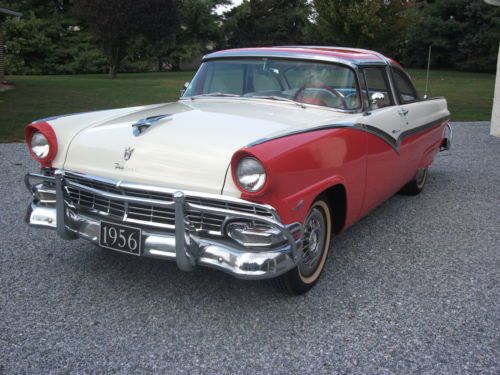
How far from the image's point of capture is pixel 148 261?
3.64m

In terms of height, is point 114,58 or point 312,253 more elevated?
point 114,58

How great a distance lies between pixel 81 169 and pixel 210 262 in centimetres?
105

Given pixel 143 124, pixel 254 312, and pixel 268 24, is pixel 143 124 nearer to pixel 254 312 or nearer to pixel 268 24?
pixel 254 312

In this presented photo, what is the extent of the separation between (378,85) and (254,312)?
2.33 meters

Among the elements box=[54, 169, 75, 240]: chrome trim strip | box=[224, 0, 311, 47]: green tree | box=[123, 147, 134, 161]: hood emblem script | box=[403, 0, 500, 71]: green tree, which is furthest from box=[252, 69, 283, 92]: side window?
box=[224, 0, 311, 47]: green tree

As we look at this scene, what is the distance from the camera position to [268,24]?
42906mm

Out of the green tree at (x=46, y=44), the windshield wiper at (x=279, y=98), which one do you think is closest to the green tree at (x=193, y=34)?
the green tree at (x=46, y=44)

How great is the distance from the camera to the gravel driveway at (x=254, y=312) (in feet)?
8.19

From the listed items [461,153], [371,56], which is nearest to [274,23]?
[461,153]

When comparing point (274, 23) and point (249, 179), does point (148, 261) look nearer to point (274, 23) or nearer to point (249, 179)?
point (249, 179)

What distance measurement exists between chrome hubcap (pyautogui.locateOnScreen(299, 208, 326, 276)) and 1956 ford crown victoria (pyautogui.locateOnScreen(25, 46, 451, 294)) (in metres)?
0.01

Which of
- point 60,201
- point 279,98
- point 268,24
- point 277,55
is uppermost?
point 268,24

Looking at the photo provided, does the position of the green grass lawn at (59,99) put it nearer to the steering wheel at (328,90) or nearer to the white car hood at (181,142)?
the white car hood at (181,142)

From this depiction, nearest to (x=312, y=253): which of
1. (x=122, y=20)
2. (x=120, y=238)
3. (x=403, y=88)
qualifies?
(x=120, y=238)
